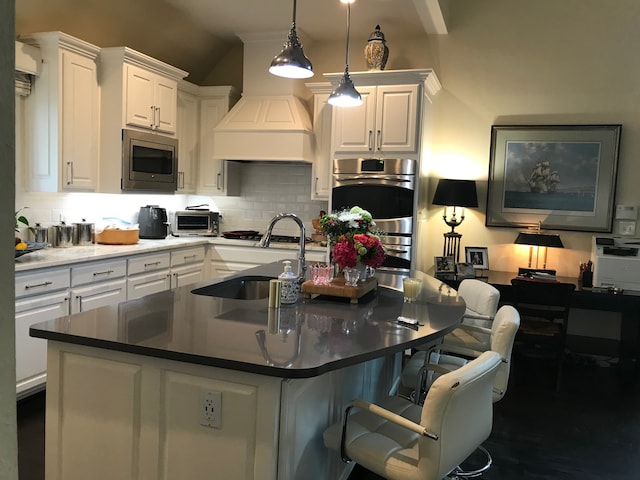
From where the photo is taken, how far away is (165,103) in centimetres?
497

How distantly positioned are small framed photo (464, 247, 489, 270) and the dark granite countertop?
2397 mm

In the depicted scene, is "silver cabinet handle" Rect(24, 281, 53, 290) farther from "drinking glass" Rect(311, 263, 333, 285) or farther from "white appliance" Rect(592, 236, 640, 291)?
"white appliance" Rect(592, 236, 640, 291)

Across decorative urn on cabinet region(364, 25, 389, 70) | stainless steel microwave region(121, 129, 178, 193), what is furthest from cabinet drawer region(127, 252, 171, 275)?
decorative urn on cabinet region(364, 25, 389, 70)

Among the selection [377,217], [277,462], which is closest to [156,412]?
[277,462]

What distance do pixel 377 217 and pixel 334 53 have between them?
195 centimetres

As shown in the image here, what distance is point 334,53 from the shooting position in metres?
5.56

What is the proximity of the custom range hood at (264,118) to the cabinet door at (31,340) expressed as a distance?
236 centimetres

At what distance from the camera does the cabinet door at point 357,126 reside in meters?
4.74

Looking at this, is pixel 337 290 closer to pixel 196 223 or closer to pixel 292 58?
pixel 292 58

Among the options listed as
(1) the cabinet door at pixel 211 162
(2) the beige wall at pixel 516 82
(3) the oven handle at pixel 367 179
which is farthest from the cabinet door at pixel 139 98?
(2) the beige wall at pixel 516 82

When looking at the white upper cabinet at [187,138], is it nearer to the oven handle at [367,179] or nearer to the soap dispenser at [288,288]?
the oven handle at [367,179]

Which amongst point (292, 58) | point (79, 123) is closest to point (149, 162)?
point (79, 123)

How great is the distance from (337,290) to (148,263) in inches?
93.2

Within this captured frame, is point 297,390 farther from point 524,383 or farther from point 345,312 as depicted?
point 524,383
